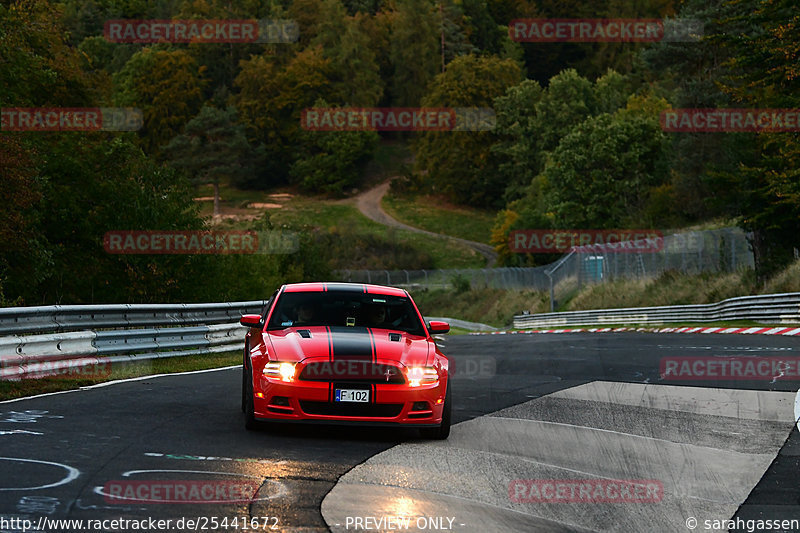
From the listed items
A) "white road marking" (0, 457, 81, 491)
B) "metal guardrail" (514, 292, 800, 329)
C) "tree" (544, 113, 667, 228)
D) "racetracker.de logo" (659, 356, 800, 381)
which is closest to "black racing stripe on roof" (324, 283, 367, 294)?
"white road marking" (0, 457, 81, 491)

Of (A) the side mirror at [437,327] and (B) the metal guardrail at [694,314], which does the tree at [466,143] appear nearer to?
(B) the metal guardrail at [694,314]

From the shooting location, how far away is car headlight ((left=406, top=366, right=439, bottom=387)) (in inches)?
399

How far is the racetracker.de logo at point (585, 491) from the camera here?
755 cm

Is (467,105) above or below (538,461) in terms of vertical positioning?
above

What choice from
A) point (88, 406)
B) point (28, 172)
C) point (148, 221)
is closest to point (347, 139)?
point (148, 221)

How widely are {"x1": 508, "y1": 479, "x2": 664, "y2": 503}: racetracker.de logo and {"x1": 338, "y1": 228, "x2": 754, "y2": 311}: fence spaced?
3380 cm

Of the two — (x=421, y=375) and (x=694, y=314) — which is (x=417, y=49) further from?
(x=421, y=375)

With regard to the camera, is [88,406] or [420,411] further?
[88,406]

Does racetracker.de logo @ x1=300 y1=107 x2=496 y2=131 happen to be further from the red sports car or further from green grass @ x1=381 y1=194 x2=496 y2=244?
the red sports car

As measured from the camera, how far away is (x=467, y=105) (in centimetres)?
13562

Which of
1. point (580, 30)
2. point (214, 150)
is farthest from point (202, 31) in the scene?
point (580, 30)

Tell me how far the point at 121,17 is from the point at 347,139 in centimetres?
6982

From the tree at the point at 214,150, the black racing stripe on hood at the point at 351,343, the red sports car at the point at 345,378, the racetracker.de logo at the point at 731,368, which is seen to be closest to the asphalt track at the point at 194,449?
the red sports car at the point at 345,378

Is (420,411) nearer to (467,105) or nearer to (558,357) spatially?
(558,357)
